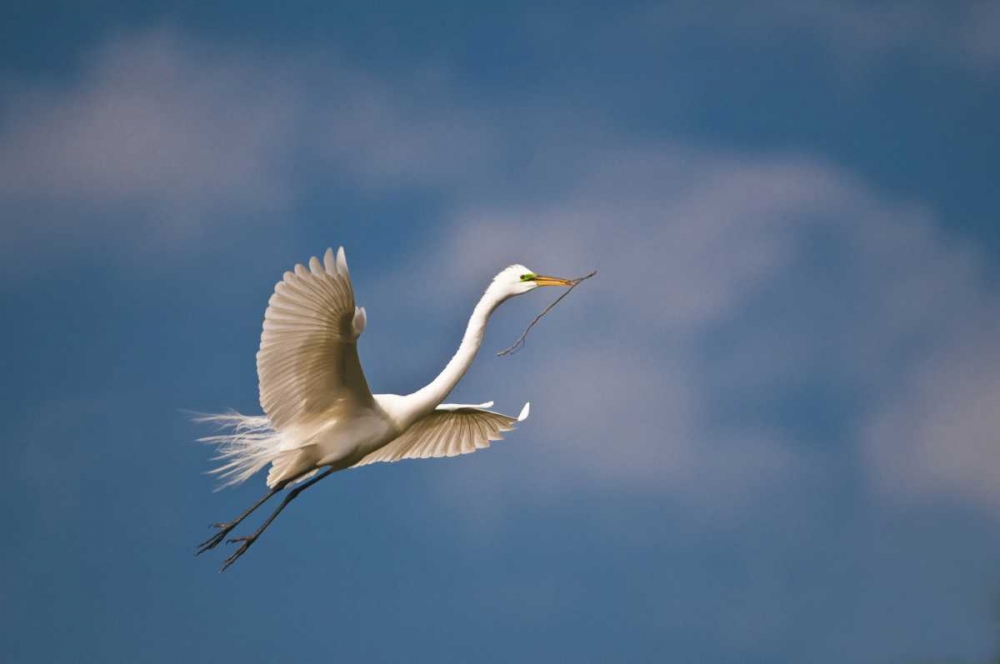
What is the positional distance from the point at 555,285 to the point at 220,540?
3.10m

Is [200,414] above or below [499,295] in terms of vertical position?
below

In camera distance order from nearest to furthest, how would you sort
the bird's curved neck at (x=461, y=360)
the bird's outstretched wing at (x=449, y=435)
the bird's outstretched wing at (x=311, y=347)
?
the bird's outstretched wing at (x=311, y=347) → the bird's curved neck at (x=461, y=360) → the bird's outstretched wing at (x=449, y=435)

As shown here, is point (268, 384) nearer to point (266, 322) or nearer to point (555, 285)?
point (266, 322)

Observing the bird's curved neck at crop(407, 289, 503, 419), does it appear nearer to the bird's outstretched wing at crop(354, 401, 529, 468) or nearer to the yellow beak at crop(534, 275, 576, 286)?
the yellow beak at crop(534, 275, 576, 286)

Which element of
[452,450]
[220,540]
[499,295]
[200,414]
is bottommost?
[220,540]

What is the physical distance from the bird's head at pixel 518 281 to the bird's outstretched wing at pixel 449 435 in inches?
68.0

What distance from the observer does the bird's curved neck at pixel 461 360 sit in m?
9.39

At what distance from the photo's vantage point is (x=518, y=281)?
9.43 meters

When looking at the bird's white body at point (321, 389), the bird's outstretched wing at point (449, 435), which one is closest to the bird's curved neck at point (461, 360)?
the bird's white body at point (321, 389)

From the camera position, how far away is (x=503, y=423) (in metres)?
11.2

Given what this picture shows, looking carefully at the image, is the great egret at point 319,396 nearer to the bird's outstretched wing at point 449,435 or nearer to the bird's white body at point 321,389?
the bird's white body at point 321,389

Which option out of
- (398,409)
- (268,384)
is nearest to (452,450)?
(398,409)

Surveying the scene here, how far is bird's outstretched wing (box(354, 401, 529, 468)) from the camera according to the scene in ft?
36.1

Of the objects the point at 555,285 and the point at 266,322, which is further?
the point at 555,285
